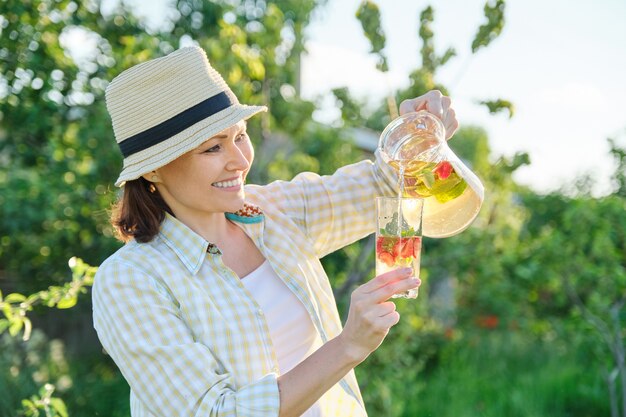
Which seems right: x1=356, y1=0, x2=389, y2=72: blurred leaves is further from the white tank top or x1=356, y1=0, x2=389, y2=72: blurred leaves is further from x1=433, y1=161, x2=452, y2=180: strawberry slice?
the white tank top

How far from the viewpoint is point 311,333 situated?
7.47ft

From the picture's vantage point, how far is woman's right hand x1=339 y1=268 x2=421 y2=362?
5.75 feet

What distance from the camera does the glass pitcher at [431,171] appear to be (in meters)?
2.21

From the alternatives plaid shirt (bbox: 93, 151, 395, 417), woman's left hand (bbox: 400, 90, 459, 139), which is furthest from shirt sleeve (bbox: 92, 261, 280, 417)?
woman's left hand (bbox: 400, 90, 459, 139)

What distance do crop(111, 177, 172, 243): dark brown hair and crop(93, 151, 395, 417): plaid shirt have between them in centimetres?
3

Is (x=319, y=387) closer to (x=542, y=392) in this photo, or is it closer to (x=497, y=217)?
(x=542, y=392)

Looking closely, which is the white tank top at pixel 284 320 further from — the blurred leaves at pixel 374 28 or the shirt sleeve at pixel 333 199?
the blurred leaves at pixel 374 28

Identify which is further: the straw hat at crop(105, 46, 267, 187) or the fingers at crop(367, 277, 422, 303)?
the straw hat at crop(105, 46, 267, 187)

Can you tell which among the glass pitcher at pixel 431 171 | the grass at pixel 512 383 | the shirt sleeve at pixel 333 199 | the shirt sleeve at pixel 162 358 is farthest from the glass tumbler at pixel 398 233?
the grass at pixel 512 383

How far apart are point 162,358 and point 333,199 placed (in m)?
0.85

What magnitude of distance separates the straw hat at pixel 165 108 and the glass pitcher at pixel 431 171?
0.42 m

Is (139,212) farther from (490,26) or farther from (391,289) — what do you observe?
(490,26)

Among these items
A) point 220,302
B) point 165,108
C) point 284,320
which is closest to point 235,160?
point 165,108

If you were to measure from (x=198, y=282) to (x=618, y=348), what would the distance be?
4.60m
